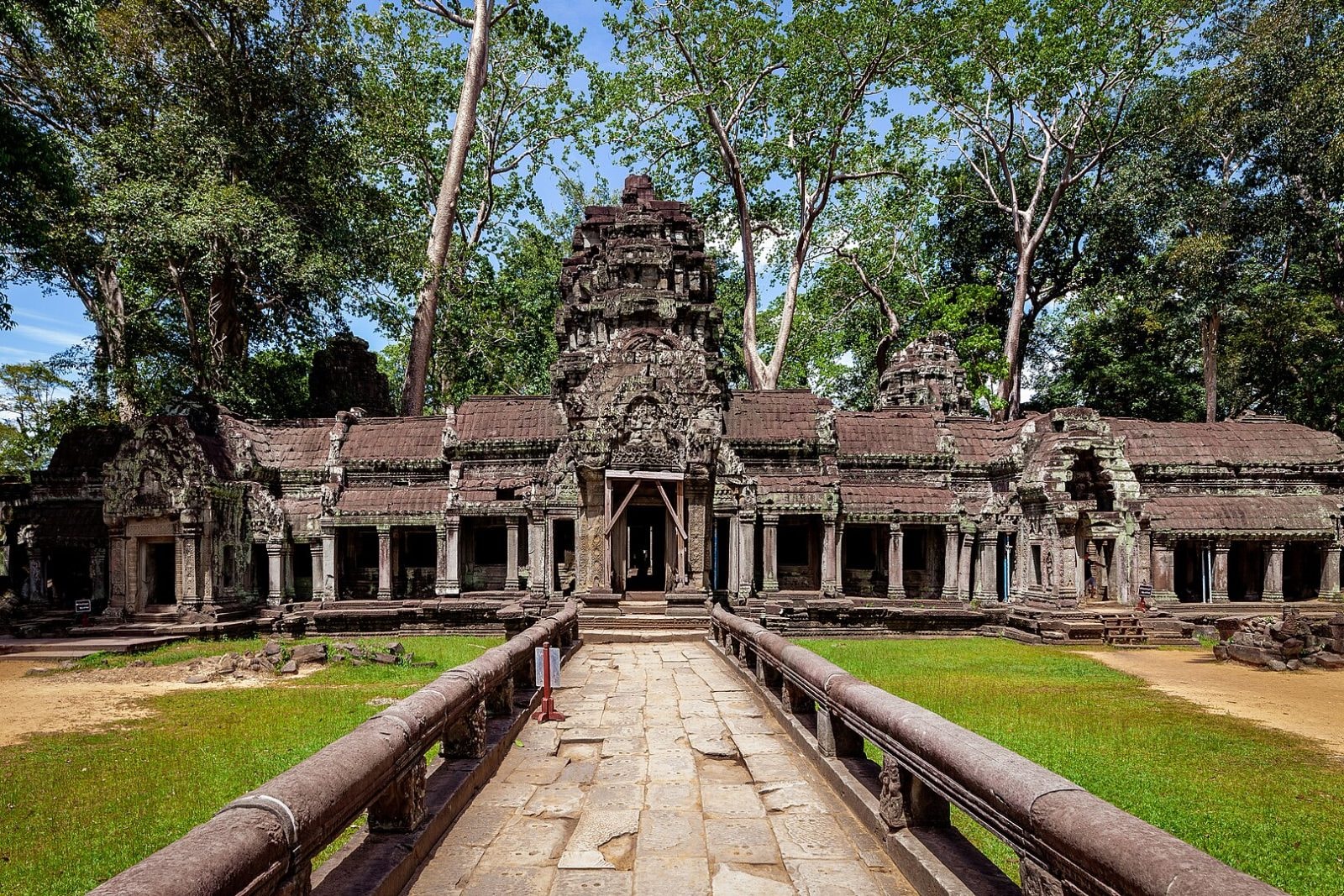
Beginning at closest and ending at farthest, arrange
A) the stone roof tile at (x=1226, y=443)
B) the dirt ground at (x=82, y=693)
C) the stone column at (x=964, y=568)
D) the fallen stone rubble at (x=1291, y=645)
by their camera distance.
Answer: the dirt ground at (x=82, y=693), the fallen stone rubble at (x=1291, y=645), the stone column at (x=964, y=568), the stone roof tile at (x=1226, y=443)

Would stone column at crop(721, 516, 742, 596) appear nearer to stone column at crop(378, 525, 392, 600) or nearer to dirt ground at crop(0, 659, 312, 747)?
stone column at crop(378, 525, 392, 600)

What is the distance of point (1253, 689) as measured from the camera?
13.1m

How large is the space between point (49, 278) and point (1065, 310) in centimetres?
4622

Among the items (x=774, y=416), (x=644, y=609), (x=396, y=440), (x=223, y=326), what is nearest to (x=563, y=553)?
(x=396, y=440)

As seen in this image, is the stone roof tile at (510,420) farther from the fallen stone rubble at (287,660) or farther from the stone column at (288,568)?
the fallen stone rubble at (287,660)

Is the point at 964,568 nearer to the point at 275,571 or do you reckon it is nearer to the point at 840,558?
the point at 840,558

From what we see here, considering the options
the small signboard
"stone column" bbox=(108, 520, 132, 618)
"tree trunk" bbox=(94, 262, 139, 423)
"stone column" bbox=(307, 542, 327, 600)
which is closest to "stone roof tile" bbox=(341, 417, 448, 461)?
"stone column" bbox=(307, 542, 327, 600)

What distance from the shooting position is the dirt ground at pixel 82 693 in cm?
1120

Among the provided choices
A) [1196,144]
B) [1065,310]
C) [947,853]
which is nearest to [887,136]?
[1196,144]

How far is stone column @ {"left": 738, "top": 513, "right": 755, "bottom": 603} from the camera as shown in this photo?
21.1 metres

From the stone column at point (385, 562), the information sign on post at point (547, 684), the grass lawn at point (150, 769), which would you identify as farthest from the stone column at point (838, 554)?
the information sign on post at point (547, 684)

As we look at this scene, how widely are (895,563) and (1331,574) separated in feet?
41.5

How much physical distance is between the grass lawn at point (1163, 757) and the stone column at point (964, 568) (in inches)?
254

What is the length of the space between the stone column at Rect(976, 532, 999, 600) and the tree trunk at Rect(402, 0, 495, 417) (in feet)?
63.2
